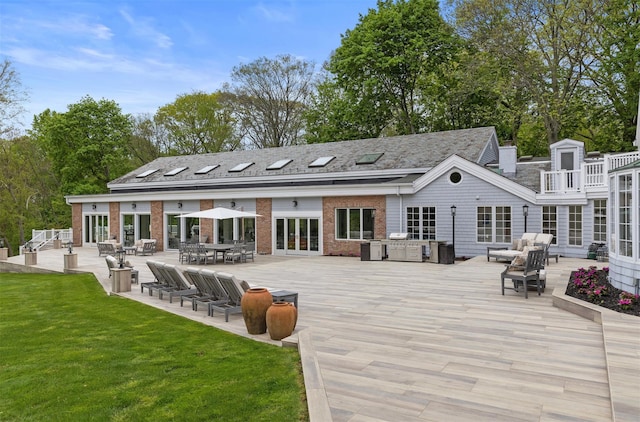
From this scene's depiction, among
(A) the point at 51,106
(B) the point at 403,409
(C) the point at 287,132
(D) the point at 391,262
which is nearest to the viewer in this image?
(B) the point at 403,409

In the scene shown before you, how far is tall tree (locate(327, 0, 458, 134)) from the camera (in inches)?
1232

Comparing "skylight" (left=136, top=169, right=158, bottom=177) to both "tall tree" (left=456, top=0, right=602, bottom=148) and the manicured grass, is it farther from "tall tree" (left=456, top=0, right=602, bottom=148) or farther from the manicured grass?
"tall tree" (left=456, top=0, right=602, bottom=148)

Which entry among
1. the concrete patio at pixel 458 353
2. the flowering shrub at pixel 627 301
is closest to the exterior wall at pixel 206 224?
the concrete patio at pixel 458 353

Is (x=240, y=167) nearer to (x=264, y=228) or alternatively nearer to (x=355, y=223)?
(x=264, y=228)

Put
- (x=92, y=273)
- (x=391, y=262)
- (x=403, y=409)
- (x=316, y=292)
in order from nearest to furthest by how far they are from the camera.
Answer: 1. (x=403, y=409)
2. (x=316, y=292)
3. (x=92, y=273)
4. (x=391, y=262)

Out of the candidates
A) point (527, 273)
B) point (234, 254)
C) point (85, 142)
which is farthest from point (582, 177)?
point (85, 142)

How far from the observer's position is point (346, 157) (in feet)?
79.0

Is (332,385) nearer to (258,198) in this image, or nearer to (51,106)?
(258,198)

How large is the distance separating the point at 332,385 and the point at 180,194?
67.9 feet

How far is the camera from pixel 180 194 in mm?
24062

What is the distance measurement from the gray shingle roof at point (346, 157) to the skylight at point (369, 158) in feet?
0.77

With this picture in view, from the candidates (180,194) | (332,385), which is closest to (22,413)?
(332,385)

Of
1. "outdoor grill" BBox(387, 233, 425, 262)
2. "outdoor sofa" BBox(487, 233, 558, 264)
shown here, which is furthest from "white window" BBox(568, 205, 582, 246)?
"outdoor grill" BBox(387, 233, 425, 262)

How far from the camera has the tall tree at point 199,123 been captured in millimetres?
41344
